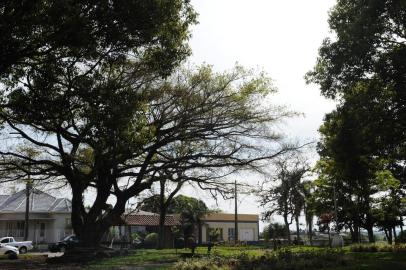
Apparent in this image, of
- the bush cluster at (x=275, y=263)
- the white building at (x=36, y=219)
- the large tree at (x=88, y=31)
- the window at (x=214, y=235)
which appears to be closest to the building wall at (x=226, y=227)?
the window at (x=214, y=235)

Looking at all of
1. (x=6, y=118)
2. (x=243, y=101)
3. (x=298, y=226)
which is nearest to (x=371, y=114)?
(x=243, y=101)

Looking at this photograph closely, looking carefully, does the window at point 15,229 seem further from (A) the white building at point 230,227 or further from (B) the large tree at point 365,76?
(B) the large tree at point 365,76

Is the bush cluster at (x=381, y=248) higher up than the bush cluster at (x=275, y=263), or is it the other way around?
the bush cluster at (x=381, y=248)

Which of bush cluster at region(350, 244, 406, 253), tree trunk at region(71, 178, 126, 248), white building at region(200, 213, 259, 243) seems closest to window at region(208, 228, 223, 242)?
white building at region(200, 213, 259, 243)

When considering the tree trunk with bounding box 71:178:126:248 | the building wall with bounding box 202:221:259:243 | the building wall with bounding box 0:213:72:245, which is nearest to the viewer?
the tree trunk with bounding box 71:178:126:248

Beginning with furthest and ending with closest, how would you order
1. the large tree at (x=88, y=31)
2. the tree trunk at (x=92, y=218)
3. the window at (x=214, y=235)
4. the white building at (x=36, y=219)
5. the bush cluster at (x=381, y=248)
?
the window at (x=214, y=235), the white building at (x=36, y=219), the tree trunk at (x=92, y=218), the bush cluster at (x=381, y=248), the large tree at (x=88, y=31)

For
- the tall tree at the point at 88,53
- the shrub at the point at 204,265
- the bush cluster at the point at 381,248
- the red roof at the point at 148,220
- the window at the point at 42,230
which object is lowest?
the shrub at the point at 204,265

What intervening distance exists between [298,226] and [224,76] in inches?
1316

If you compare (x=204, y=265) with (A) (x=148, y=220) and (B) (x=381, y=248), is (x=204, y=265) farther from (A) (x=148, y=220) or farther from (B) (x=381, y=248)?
(A) (x=148, y=220)

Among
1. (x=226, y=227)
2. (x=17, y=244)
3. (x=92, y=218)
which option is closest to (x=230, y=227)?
(x=226, y=227)

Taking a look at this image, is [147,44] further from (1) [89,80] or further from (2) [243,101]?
(2) [243,101]

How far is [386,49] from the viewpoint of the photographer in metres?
20.6

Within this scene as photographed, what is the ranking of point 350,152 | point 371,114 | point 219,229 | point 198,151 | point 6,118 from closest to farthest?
1. point 6,118
2. point 371,114
3. point 350,152
4. point 198,151
5. point 219,229

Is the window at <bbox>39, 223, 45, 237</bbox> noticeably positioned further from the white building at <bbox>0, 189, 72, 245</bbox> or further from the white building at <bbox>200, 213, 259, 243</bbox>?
the white building at <bbox>200, 213, 259, 243</bbox>
